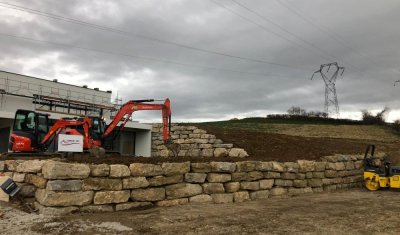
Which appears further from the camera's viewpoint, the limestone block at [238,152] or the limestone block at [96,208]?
the limestone block at [238,152]

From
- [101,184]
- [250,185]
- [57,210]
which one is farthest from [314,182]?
[57,210]

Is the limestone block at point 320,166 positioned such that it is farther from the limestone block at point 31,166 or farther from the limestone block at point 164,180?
the limestone block at point 31,166

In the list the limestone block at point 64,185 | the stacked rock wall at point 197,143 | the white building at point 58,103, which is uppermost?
the white building at point 58,103

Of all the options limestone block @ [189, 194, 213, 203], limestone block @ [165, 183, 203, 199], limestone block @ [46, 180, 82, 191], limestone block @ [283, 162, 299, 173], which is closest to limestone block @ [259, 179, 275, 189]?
limestone block @ [283, 162, 299, 173]

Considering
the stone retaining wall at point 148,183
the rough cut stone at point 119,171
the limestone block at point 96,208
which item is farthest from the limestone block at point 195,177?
the limestone block at point 96,208

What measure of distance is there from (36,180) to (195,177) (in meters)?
3.88

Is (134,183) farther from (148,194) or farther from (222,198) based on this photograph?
(222,198)

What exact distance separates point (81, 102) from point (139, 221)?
29.5 metres

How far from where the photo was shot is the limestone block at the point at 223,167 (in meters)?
9.47

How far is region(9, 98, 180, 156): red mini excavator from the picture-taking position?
1352 cm

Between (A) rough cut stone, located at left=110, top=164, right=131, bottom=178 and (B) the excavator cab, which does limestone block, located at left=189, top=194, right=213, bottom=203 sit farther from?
(B) the excavator cab

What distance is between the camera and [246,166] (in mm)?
10125

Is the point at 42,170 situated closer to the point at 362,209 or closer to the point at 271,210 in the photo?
the point at 271,210

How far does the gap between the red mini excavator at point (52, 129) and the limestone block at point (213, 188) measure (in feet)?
13.3
